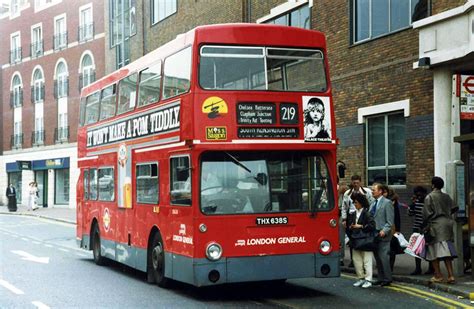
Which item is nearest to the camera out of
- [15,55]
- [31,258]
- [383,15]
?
[31,258]

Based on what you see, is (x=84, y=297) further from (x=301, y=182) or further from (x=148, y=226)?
(x=301, y=182)

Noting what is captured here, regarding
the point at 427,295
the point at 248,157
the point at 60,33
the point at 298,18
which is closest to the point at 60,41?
the point at 60,33

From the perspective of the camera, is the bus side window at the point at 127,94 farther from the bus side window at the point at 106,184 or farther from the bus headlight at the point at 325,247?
the bus headlight at the point at 325,247

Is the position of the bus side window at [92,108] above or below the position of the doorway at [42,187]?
above

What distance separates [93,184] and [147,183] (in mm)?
4222

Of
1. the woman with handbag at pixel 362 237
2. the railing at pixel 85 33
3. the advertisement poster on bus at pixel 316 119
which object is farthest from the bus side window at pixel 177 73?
the railing at pixel 85 33

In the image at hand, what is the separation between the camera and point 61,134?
50125 millimetres

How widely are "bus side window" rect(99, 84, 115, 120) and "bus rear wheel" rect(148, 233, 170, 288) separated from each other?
3.61m

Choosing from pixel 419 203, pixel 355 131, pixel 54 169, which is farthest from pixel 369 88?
pixel 54 169

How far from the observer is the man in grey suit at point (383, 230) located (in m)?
12.0

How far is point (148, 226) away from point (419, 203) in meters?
4.89

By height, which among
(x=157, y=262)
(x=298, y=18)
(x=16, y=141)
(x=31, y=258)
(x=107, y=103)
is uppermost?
(x=298, y=18)

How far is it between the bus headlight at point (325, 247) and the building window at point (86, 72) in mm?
37877

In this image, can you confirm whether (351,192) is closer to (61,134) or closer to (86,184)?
(86,184)
